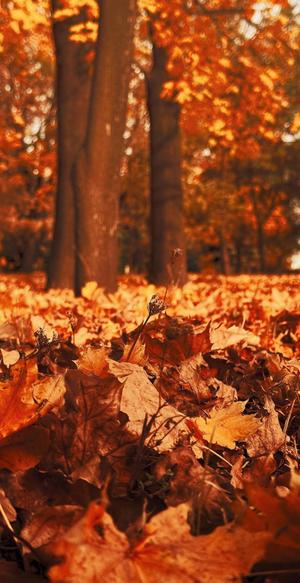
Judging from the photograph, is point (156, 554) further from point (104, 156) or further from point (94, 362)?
point (104, 156)

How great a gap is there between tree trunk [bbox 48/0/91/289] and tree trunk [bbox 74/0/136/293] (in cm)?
140

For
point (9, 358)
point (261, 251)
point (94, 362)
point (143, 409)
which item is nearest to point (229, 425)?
point (143, 409)

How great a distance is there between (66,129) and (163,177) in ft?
8.28

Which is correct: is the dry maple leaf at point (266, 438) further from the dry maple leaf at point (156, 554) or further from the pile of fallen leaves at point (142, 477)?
the dry maple leaf at point (156, 554)

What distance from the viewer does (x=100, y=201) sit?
798 centimetres

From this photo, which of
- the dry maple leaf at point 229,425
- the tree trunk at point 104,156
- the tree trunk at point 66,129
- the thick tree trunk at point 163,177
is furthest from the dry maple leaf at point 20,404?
the thick tree trunk at point 163,177

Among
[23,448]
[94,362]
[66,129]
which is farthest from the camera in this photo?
[66,129]

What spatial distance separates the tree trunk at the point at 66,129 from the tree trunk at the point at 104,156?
1.40m

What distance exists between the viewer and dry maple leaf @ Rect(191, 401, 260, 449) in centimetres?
136

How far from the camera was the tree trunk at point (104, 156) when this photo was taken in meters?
7.95

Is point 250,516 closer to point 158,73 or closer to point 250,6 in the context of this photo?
point 158,73

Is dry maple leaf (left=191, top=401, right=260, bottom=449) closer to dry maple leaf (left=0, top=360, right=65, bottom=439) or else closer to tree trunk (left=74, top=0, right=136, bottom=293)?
dry maple leaf (left=0, top=360, right=65, bottom=439)

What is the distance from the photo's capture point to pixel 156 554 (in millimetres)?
752

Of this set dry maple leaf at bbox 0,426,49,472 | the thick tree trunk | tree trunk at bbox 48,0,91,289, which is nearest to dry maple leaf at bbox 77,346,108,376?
dry maple leaf at bbox 0,426,49,472
